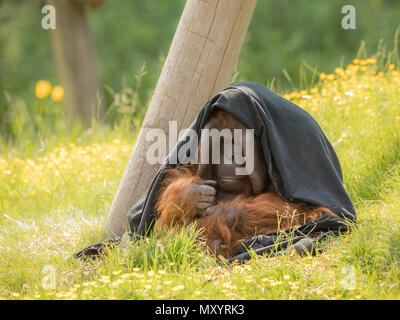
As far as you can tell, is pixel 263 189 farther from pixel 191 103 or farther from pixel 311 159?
pixel 191 103

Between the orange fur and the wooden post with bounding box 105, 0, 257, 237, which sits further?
the wooden post with bounding box 105, 0, 257, 237

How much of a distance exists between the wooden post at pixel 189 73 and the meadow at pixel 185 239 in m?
0.44

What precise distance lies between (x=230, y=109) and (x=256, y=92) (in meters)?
0.27

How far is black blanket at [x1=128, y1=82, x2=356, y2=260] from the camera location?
11.9 ft

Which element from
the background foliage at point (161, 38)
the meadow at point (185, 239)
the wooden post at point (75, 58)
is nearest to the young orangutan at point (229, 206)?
the meadow at point (185, 239)

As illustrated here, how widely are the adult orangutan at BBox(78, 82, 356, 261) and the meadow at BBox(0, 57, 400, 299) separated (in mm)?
149

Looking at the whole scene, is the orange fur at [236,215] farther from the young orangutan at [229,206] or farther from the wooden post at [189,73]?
the wooden post at [189,73]

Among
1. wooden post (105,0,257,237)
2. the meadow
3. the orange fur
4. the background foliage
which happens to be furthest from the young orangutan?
the background foliage

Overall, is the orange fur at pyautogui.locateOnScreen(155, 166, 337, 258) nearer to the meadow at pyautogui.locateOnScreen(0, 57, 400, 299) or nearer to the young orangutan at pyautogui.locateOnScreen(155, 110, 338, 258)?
the young orangutan at pyautogui.locateOnScreen(155, 110, 338, 258)

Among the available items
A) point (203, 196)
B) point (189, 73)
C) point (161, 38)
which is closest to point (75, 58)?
point (161, 38)

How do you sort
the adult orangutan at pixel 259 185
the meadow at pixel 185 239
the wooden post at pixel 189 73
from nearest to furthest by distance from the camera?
the meadow at pixel 185 239
the adult orangutan at pixel 259 185
the wooden post at pixel 189 73

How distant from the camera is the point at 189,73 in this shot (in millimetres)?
4242

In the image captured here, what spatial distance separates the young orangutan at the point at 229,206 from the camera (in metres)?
3.61
